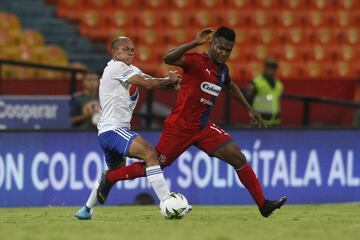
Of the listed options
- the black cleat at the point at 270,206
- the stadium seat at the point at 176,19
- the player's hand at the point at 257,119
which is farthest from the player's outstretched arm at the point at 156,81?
the stadium seat at the point at 176,19

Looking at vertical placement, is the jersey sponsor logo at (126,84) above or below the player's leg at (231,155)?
above

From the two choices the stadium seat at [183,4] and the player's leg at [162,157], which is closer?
the player's leg at [162,157]

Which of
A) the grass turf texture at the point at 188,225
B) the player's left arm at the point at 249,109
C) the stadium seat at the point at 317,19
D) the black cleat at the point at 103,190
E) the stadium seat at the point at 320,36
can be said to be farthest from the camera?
the stadium seat at the point at 317,19

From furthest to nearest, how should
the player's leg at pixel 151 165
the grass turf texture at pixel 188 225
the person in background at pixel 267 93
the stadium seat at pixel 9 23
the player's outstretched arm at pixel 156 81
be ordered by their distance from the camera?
the stadium seat at pixel 9 23 → the person in background at pixel 267 93 → the player's leg at pixel 151 165 → the player's outstretched arm at pixel 156 81 → the grass turf texture at pixel 188 225

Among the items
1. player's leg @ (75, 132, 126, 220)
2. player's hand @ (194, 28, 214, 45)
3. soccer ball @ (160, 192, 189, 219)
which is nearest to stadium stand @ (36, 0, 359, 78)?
player's leg @ (75, 132, 126, 220)

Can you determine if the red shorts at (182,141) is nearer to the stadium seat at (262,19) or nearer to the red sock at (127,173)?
the red sock at (127,173)

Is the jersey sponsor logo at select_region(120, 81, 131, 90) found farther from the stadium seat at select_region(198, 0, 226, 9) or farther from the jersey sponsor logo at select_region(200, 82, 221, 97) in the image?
the stadium seat at select_region(198, 0, 226, 9)

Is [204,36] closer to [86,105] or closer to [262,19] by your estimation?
[86,105]

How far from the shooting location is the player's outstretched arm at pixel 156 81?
9.77m

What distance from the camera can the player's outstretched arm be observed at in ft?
32.1

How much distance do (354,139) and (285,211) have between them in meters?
3.28

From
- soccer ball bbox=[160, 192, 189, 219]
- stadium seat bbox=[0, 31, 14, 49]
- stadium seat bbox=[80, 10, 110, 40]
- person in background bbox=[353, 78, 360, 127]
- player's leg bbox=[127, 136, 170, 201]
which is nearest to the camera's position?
soccer ball bbox=[160, 192, 189, 219]

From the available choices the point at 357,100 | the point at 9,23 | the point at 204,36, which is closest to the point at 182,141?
the point at 204,36

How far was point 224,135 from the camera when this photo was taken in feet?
35.2
